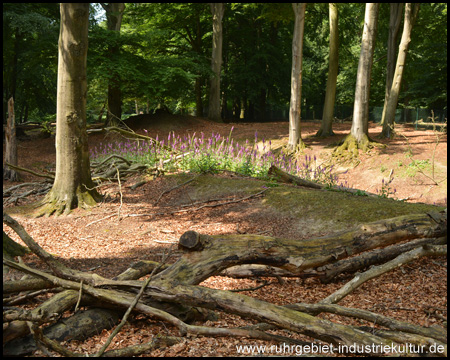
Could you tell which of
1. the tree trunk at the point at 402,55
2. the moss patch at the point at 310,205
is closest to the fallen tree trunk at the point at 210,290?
the moss patch at the point at 310,205

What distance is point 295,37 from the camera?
16562 millimetres

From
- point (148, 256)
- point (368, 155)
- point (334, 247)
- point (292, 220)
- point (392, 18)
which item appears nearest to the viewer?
point (334, 247)

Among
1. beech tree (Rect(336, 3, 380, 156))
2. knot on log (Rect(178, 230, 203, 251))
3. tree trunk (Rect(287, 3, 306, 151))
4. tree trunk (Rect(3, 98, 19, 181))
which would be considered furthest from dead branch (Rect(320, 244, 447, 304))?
tree trunk (Rect(287, 3, 306, 151))

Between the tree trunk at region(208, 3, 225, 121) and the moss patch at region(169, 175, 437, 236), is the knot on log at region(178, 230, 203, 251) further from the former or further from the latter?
the tree trunk at region(208, 3, 225, 121)

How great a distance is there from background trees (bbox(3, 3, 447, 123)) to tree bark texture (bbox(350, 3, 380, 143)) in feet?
15.8

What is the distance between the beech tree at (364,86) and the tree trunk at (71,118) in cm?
1100

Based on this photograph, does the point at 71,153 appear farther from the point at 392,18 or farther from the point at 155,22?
the point at 155,22

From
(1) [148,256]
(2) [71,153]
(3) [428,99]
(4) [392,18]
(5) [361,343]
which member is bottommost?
(1) [148,256]

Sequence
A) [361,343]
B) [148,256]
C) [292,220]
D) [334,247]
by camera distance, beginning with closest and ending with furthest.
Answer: [361,343], [334,247], [148,256], [292,220]

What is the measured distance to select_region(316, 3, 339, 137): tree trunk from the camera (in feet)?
63.1

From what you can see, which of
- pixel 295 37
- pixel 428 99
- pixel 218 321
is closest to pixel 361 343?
pixel 218 321

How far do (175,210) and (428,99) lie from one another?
90.2 ft

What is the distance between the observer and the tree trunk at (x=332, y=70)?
1923 centimetres

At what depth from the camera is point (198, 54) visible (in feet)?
86.3
